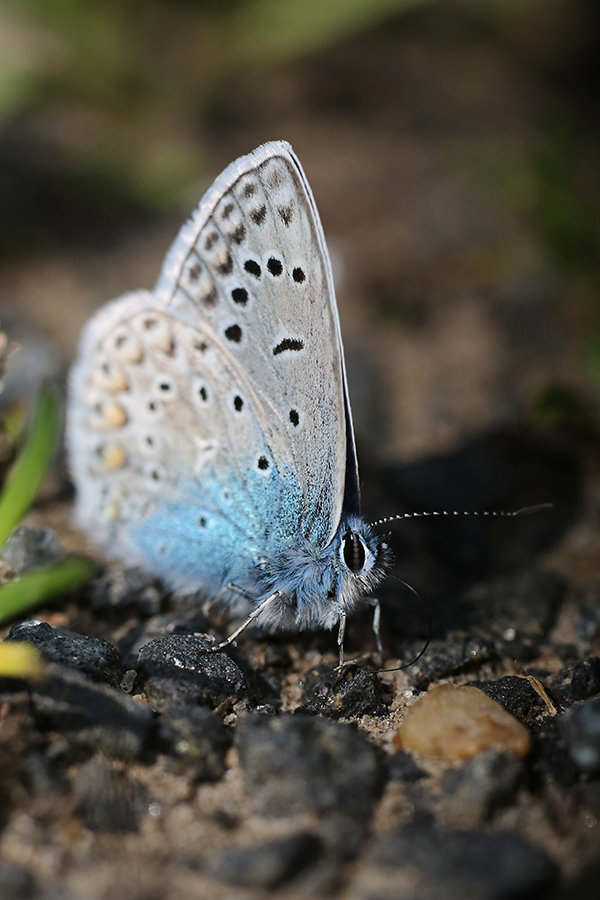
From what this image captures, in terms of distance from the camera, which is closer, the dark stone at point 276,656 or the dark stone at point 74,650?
the dark stone at point 74,650

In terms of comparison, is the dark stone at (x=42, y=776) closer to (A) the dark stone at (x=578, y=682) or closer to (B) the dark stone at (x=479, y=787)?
(B) the dark stone at (x=479, y=787)

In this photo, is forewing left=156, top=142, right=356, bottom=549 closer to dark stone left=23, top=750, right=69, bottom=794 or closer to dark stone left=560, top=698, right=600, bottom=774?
dark stone left=560, top=698, right=600, bottom=774

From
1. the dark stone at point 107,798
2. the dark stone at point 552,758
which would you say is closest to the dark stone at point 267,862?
the dark stone at point 107,798

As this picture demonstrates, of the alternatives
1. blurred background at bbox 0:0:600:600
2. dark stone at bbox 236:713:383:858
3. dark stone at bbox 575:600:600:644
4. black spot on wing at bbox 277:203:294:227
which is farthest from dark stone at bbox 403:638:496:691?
black spot on wing at bbox 277:203:294:227

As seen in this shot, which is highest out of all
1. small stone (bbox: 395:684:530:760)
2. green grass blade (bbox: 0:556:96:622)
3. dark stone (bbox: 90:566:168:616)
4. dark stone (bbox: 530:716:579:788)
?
green grass blade (bbox: 0:556:96:622)

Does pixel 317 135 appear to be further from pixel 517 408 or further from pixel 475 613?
pixel 475 613
